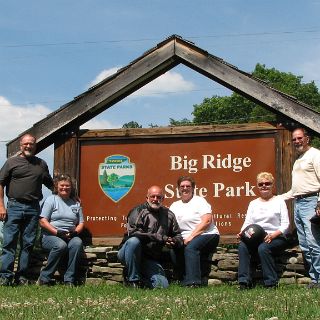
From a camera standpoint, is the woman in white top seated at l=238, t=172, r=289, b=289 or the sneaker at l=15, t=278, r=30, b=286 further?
the sneaker at l=15, t=278, r=30, b=286

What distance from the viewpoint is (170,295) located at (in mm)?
6254

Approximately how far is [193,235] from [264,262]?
97 cm

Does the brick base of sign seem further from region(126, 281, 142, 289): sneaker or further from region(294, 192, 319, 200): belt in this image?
region(294, 192, 319, 200): belt

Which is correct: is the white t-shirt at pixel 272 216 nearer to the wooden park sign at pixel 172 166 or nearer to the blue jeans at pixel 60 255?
the wooden park sign at pixel 172 166

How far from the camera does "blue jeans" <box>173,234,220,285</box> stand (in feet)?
25.1

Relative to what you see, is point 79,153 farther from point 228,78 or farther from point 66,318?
point 66,318

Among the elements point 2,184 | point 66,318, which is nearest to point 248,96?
point 2,184

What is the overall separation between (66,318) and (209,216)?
395cm

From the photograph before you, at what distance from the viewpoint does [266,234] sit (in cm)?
769

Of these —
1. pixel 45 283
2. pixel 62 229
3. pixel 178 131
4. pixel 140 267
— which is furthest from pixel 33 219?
pixel 178 131

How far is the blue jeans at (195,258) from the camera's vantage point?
7.66 m

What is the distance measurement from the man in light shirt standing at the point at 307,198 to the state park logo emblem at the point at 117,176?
2636 millimetres

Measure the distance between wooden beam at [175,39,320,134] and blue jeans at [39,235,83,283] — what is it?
3086mm

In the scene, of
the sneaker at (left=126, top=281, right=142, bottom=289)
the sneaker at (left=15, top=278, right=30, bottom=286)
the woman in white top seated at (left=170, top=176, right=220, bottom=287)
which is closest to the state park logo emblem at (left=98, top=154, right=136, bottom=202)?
the woman in white top seated at (left=170, top=176, right=220, bottom=287)
